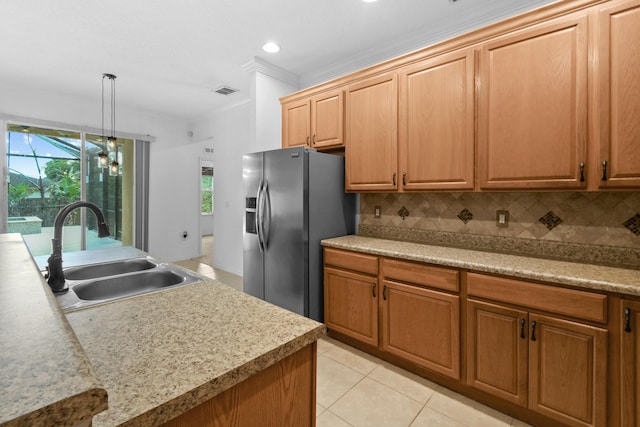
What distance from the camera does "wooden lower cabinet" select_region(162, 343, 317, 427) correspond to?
0.66 metres

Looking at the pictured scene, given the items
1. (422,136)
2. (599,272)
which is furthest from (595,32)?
(599,272)

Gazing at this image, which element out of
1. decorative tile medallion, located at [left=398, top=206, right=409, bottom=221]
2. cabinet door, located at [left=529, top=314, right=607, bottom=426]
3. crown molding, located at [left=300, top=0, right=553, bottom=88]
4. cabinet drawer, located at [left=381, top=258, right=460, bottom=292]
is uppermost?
crown molding, located at [left=300, top=0, right=553, bottom=88]

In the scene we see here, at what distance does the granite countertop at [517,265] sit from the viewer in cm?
152

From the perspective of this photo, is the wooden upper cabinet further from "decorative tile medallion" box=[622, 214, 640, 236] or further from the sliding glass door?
the sliding glass door

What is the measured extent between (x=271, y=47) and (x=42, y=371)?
3.25 m

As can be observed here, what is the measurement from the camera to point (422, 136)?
238 centimetres

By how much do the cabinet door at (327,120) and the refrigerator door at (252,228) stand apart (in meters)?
0.61

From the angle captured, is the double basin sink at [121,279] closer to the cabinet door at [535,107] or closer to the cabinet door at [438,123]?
the cabinet door at [438,123]

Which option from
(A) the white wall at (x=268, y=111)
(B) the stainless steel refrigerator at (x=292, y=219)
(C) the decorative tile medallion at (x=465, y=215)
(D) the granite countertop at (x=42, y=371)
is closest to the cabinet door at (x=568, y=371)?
(C) the decorative tile medallion at (x=465, y=215)

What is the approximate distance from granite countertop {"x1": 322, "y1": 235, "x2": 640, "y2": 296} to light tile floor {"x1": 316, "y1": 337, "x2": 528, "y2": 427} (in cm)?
86

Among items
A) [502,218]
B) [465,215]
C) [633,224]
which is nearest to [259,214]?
[465,215]

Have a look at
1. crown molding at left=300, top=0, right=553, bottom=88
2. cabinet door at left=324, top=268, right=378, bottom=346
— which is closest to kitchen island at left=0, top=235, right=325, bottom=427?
cabinet door at left=324, top=268, right=378, bottom=346

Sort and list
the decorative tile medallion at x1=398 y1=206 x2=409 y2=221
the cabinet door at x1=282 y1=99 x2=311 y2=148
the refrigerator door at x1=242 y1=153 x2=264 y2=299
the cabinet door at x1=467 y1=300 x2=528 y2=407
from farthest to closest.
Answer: the cabinet door at x1=282 y1=99 x2=311 y2=148 < the refrigerator door at x1=242 y1=153 x2=264 y2=299 < the decorative tile medallion at x1=398 y1=206 x2=409 y2=221 < the cabinet door at x1=467 y1=300 x2=528 y2=407

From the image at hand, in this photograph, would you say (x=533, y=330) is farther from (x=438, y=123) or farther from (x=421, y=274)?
(x=438, y=123)
